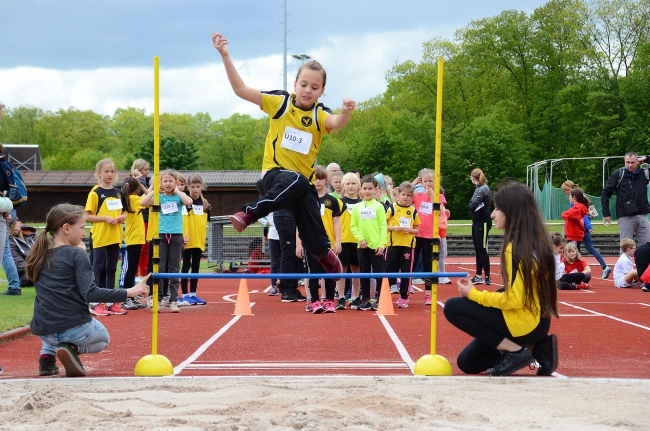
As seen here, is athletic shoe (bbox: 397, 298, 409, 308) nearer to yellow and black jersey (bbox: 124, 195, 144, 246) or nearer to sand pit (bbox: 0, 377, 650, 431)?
yellow and black jersey (bbox: 124, 195, 144, 246)

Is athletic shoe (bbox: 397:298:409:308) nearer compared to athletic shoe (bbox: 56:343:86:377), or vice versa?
athletic shoe (bbox: 56:343:86:377)

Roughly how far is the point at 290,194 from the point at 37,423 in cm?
228

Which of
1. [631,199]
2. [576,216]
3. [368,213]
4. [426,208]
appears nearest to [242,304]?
[368,213]

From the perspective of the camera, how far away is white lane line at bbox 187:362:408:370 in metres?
5.99

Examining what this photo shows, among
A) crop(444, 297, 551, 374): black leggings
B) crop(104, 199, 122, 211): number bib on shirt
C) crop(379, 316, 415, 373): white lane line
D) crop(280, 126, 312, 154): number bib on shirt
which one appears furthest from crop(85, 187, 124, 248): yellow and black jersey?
crop(444, 297, 551, 374): black leggings

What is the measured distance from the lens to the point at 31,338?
780cm

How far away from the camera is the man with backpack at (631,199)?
13.3 m

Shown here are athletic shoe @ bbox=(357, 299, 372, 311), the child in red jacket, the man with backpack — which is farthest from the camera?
the child in red jacket

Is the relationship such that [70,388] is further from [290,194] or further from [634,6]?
[634,6]

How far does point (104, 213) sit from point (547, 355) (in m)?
5.64

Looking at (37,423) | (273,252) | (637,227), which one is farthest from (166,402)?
(637,227)

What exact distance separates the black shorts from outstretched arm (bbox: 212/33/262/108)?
4648mm

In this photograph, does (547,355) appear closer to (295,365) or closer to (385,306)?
(295,365)

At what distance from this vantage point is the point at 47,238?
5801 millimetres
